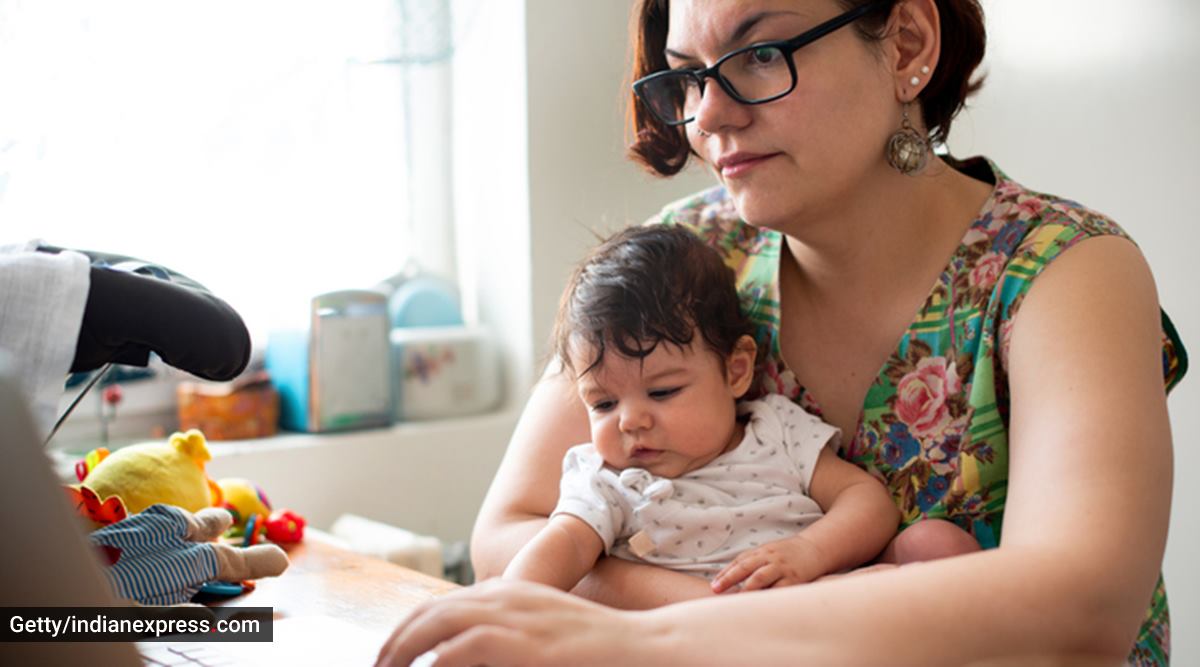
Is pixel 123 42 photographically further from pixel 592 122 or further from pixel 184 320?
pixel 184 320

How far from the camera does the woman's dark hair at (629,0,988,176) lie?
132 centimetres

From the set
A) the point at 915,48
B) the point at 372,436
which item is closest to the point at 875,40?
the point at 915,48

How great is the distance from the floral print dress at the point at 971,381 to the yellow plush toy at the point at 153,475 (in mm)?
785

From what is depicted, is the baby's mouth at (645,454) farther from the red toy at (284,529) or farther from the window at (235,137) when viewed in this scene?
the window at (235,137)

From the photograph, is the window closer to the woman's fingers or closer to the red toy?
the red toy

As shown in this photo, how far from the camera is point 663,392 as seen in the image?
4.25ft

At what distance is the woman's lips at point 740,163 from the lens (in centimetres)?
124

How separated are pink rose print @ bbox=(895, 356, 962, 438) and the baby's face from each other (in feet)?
0.66

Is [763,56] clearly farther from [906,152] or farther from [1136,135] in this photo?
[1136,135]

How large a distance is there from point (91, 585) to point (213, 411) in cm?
172

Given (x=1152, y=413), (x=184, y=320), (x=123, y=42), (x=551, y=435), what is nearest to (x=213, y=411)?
(x=123, y=42)

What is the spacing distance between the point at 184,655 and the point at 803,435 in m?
0.69

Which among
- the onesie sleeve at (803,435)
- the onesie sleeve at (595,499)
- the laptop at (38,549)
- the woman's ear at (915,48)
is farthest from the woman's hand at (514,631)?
the woman's ear at (915,48)

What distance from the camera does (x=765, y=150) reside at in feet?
4.05
